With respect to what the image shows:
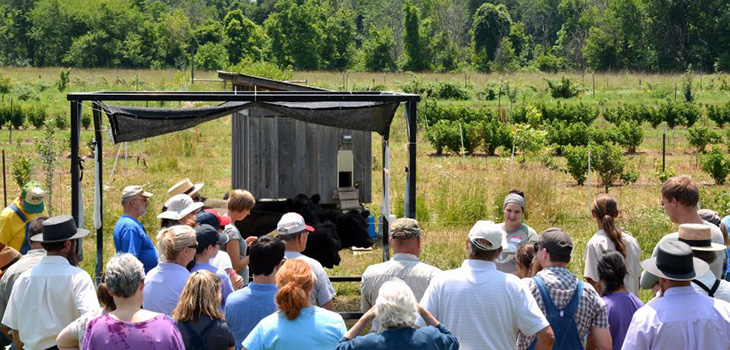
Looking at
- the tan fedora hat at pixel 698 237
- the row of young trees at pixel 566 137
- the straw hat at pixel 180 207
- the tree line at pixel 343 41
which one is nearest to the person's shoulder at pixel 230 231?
the straw hat at pixel 180 207

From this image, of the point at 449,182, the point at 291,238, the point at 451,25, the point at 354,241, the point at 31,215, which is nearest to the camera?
the point at 291,238

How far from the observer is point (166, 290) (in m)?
5.64

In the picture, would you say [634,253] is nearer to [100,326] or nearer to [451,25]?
[100,326]

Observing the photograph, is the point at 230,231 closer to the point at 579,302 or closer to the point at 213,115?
the point at 213,115

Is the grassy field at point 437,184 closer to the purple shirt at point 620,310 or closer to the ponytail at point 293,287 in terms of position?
the purple shirt at point 620,310

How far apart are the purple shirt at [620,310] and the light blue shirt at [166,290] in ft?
8.42

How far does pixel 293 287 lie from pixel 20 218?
3925 mm

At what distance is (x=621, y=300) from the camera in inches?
219

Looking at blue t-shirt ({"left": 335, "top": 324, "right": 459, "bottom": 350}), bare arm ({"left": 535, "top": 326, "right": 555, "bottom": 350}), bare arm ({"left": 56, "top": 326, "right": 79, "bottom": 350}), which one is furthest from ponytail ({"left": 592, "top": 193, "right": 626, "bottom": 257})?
bare arm ({"left": 56, "top": 326, "right": 79, "bottom": 350})

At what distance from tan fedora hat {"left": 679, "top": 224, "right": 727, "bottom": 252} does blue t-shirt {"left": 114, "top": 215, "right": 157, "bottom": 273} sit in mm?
3893

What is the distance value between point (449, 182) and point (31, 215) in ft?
29.3

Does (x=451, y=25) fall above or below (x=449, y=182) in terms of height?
above

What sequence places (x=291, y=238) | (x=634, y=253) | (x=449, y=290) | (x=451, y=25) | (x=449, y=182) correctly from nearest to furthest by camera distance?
1. (x=449, y=290)
2. (x=291, y=238)
3. (x=634, y=253)
4. (x=449, y=182)
5. (x=451, y=25)

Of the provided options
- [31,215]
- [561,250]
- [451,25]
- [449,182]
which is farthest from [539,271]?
[451,25]
